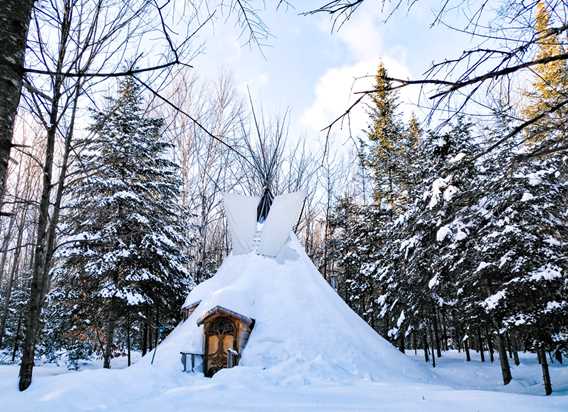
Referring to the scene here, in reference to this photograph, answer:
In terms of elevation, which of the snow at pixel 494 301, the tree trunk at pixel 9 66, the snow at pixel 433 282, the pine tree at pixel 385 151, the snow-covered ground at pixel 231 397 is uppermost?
the pine tree at pixel 385 151

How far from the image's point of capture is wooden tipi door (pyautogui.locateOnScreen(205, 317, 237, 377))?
1009 centimetres

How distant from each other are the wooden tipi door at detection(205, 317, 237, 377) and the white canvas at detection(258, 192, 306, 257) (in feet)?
10.5

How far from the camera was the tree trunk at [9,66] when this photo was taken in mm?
Result: 1589

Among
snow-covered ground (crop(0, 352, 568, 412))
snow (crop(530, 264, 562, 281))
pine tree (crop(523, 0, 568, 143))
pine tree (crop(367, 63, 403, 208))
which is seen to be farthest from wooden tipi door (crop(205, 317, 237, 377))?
pine tree (crop(367, 63, 403, 208))

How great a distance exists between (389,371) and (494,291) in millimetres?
4718

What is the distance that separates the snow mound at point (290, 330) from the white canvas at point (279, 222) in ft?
1.17

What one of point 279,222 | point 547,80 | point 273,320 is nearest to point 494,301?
point 273,320

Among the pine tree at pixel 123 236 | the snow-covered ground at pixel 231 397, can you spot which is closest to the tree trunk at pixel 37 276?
the snow-covered ground at pixel 231 397

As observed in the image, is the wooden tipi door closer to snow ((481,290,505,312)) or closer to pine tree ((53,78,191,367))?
pine tree ((53,78,191,367))

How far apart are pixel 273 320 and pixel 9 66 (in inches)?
394

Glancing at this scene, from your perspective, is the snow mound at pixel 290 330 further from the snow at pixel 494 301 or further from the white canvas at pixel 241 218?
the snow at pixel 494 301

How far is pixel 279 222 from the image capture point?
1263 centimetres

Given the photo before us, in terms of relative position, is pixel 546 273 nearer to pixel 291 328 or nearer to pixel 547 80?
pixel 291 328

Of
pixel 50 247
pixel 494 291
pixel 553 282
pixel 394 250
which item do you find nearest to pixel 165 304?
pixel 50 247
